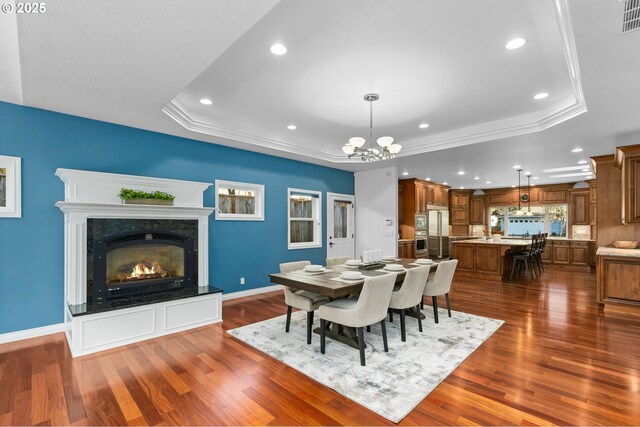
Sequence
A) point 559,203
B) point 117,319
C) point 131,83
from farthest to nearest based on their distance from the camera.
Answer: point 559,203, point 117,319, point 131,83

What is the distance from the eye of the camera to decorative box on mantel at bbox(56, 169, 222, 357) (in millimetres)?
3422

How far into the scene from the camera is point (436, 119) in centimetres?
478

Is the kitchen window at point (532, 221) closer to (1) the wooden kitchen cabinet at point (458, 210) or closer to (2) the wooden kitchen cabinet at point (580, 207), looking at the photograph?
(2) the wooden kitchen cabinet at point (580, 207)

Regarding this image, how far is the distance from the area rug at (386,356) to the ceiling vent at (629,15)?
113 inches

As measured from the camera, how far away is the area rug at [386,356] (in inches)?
95.7

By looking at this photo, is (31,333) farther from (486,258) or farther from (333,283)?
(486,258)

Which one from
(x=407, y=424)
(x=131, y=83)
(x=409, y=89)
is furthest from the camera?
(x=409, y=89)

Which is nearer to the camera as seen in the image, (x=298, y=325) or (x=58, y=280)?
(x=58, y=280)

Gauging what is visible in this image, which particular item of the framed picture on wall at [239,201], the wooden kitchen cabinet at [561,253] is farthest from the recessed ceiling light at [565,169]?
the framed picture on wall at [239,201]

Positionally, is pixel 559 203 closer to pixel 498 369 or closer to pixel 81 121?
pixel 498 369

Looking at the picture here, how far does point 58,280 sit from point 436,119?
546 cm

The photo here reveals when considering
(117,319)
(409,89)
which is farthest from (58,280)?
(409,89)

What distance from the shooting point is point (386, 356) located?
3084mm

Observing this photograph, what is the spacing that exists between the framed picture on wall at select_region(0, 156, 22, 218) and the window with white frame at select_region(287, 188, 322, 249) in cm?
394
